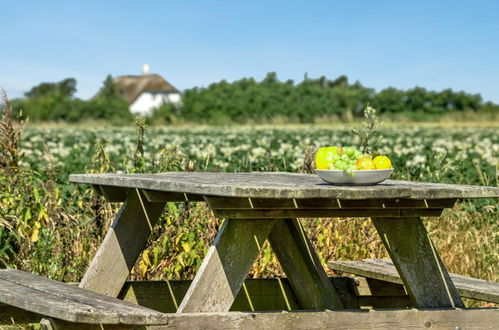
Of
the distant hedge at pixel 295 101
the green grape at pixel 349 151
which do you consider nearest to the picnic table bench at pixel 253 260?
the green grape at pixel 349 151

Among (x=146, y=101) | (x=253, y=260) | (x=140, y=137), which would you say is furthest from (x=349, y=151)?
(x=146, y=101)

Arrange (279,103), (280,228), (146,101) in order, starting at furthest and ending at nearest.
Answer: (146,101), (279,103), (280,228)

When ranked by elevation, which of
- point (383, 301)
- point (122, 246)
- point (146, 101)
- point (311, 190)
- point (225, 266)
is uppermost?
point (311, 190)

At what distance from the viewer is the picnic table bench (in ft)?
11.6

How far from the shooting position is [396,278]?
5039 mm

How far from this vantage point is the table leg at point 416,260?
414 centimetres

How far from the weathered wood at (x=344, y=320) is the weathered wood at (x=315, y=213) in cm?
40

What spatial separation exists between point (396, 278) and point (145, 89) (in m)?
96.3

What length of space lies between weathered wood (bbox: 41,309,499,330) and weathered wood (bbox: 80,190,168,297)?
1.27 meters

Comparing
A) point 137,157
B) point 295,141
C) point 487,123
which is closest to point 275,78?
point 487,123

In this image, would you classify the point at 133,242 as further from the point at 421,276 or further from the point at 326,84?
the point at 326,84

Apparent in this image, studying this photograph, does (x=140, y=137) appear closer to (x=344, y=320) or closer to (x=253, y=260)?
(x=253, y=260)

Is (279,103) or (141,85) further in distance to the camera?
(141,85)

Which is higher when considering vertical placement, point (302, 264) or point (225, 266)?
point (225, 266)
